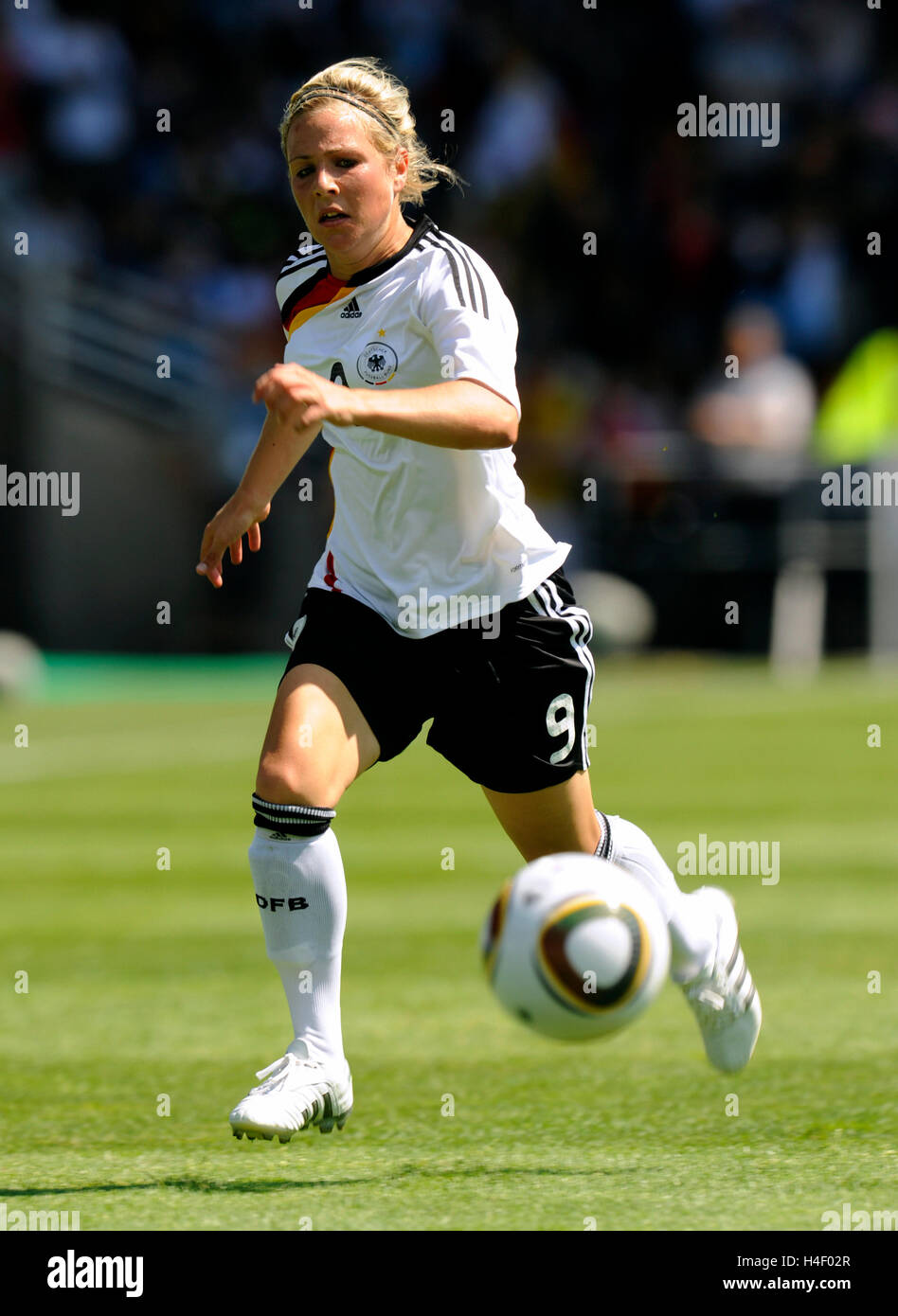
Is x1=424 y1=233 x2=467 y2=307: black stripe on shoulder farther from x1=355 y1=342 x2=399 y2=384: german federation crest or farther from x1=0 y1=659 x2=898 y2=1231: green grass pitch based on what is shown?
x1=0 y1=659 x2=898 y2=1231: green grass pitch

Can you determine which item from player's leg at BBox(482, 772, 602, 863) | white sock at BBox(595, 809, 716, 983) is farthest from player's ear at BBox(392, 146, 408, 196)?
white sock at BBox(595, 809, 716, 983)

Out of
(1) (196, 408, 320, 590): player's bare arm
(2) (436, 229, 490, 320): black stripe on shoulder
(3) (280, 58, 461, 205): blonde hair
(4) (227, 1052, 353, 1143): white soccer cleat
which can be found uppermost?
(3) (280, 58, 461, 205): blonde hair

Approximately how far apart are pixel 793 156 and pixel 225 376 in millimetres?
6280

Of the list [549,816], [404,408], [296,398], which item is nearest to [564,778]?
[549,816]

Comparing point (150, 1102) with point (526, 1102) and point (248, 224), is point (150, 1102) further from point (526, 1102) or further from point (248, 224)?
point (248, 224)

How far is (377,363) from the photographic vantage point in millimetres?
5266

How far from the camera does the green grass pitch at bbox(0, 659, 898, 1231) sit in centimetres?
455

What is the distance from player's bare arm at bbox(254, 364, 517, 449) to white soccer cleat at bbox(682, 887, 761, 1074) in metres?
1.50

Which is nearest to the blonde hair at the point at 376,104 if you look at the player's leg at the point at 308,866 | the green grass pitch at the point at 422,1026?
the player's leg at the point at 308,866

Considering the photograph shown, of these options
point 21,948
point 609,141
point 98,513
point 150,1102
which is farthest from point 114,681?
point 150,1102

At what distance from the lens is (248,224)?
2280 cm

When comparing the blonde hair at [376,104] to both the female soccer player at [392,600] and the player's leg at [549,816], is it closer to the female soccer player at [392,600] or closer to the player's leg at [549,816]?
the female soccer player at [392,600]

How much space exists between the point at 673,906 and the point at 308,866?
1.04 meters
